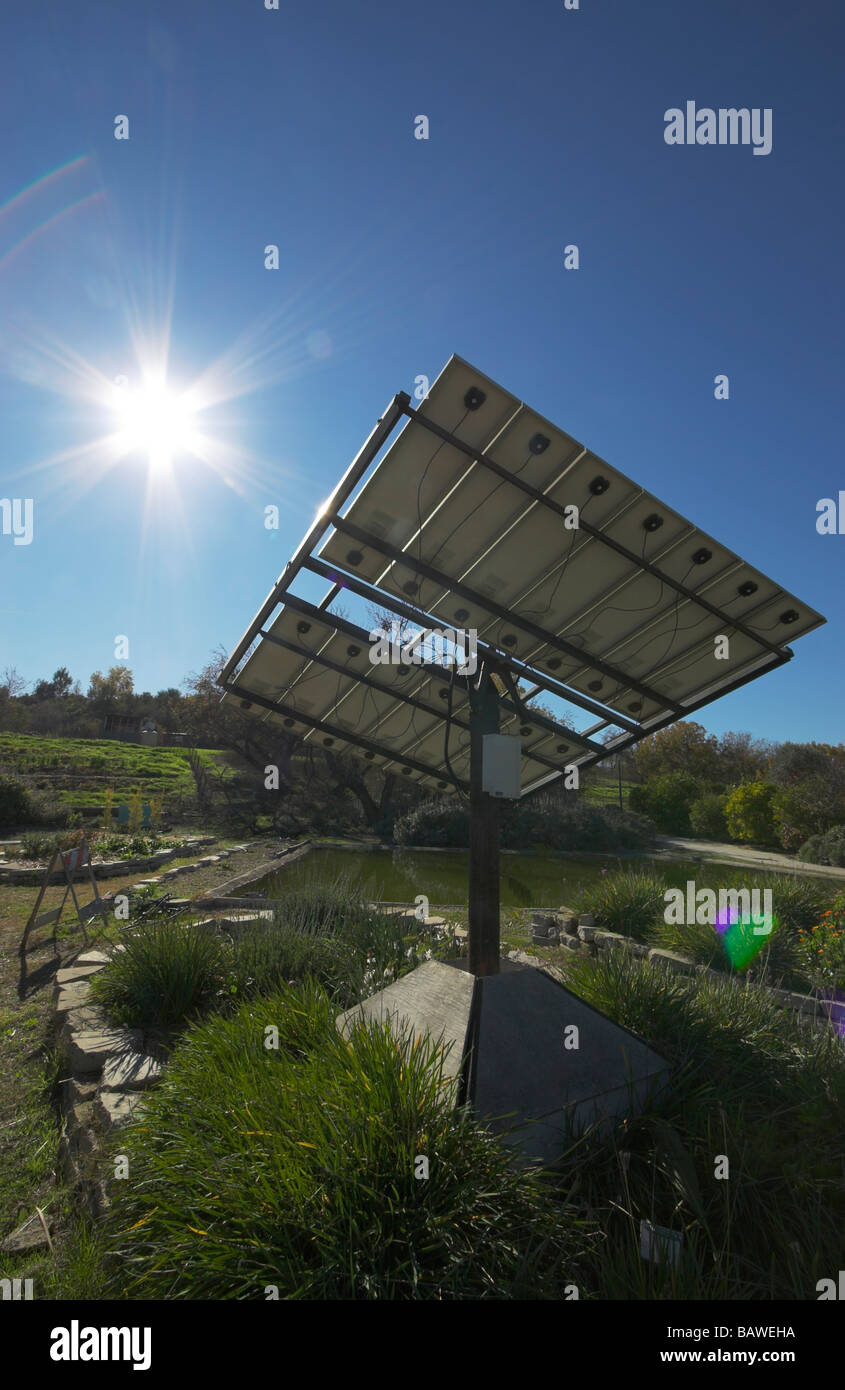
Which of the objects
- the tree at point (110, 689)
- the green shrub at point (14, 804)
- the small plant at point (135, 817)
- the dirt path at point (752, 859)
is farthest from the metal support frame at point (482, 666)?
the tree at point (110, 689)

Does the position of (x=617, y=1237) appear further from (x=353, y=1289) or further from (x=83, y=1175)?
(x=83, y=1175)

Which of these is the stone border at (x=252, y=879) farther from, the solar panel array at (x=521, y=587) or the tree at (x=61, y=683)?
the tree at (x=61, y=683)

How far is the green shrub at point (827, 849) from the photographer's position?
61.8 ft

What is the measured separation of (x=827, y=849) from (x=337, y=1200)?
21235mm

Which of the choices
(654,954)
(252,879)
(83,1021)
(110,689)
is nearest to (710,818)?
(252,879)

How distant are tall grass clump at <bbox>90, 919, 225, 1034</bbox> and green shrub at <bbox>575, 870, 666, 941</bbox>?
587 centimetres

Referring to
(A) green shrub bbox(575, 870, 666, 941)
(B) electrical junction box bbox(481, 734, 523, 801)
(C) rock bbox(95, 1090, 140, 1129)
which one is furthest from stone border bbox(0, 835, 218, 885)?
(B) electrical junction box bbox(481, 734, 523, 801)

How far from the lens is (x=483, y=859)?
4355mm

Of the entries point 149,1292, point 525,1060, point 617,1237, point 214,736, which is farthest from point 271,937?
point 214,736

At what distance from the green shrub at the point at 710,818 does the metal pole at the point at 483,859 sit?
1185 inches

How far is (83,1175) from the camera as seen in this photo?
3629 mm

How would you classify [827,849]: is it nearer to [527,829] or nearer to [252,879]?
[527,829]

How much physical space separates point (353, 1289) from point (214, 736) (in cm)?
2932

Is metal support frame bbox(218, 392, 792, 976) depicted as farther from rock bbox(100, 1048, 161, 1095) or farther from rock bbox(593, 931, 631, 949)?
rock bbox(593, 931, 631, 949)
